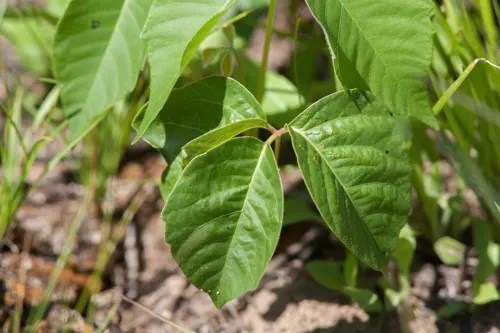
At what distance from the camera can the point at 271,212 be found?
3.32 feet

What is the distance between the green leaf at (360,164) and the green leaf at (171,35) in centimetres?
18

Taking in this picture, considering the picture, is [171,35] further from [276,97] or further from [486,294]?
[486,294]

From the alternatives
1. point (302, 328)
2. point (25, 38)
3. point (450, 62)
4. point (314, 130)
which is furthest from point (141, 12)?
point (25, 38)

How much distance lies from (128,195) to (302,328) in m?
0.64

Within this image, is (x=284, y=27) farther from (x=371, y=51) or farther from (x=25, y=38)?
(x=371, y=51)

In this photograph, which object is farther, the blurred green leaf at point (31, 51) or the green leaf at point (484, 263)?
the blurred green leaf at point (31, 51)

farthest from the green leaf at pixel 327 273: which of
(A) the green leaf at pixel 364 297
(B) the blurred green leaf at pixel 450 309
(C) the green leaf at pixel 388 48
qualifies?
(C) the green leaf at pixel 388 48

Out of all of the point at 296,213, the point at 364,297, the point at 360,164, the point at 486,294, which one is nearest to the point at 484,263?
the point at 486,294

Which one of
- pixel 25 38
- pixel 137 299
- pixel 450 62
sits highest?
pixel 450 62

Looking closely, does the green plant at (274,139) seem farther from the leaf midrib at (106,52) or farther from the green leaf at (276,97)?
the green leaf at (276,97)

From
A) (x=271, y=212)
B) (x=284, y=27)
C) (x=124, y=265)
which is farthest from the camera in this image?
(x=284, y=27)

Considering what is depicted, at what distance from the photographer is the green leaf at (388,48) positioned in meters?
1.04

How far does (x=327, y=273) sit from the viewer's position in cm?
140

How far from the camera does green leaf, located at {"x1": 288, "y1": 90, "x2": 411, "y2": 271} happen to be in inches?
40.4
